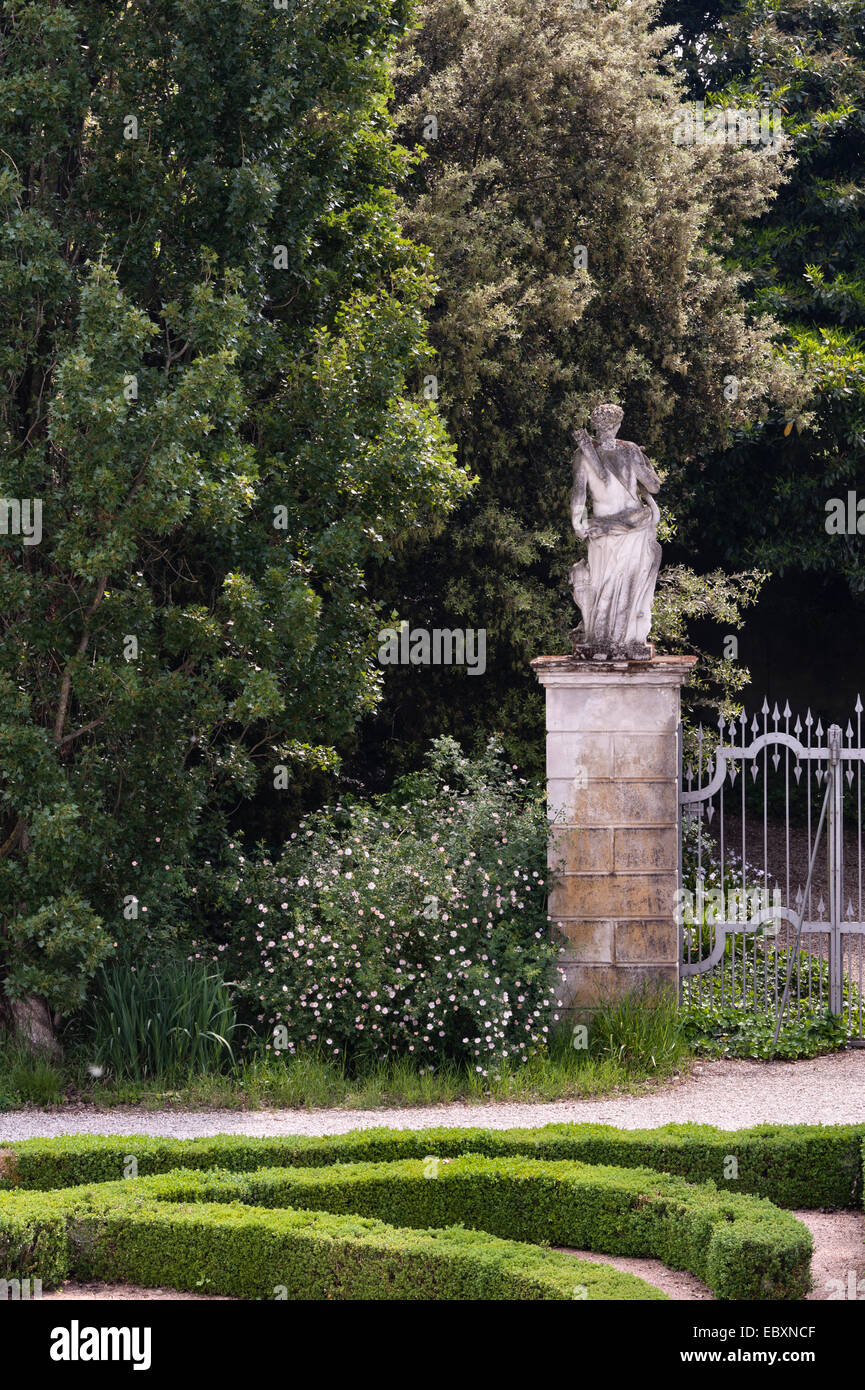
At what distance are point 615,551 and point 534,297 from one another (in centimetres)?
384

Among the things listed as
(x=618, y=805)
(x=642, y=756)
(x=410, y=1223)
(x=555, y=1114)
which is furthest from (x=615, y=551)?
(x=410, y=1223)

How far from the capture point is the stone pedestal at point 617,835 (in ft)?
29.0

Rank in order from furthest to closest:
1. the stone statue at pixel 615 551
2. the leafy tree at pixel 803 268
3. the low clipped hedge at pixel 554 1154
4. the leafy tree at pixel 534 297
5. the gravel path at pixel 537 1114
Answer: the leafy tree at pixel 803 268
the leafy tree at pixel 534 297
the stone statue at pixel 615 551
the gravel path at pixel 537 1114
the low clipped hedge at pixel 554 1154

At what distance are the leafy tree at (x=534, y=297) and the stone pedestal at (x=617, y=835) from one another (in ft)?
11.1

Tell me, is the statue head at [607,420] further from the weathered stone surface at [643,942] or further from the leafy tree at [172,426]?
the weathered stone surface at [643,942]

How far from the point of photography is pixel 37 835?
768 centimetres

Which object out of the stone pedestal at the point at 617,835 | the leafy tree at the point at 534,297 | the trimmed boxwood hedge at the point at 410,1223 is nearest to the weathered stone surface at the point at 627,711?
the stone pedestal at the point at 617,835

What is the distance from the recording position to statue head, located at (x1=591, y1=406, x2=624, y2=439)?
30.1 feet

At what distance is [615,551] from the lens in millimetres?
9031

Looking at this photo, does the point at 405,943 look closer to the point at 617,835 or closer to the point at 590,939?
the point at 590,939

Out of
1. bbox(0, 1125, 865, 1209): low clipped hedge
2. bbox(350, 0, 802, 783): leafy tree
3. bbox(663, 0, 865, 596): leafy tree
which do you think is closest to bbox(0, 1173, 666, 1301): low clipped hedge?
bbox(0, 1125, 865, 1209): low clipped hedge

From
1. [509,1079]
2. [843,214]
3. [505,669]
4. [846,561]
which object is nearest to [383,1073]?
[509,1079]

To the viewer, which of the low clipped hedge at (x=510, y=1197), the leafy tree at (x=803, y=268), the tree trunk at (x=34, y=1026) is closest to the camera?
the low clipped hedge at (x=510, y=1197)

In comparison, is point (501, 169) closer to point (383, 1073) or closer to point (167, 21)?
point (167, 21)
